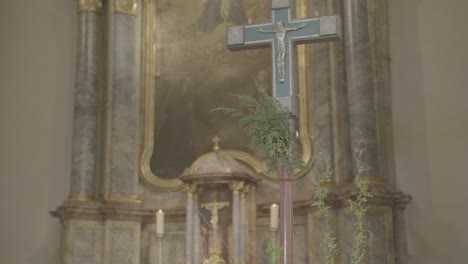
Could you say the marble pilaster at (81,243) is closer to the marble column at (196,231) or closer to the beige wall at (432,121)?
the marble column at (196,231)

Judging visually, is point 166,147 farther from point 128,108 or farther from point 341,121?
point 341,121

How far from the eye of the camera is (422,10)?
8.96 m

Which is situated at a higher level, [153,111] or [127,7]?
[127,7]

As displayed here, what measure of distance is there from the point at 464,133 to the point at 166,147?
3632 mm

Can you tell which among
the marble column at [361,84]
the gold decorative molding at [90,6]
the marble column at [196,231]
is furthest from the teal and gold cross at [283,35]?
the gold decorative molding at [90,6]

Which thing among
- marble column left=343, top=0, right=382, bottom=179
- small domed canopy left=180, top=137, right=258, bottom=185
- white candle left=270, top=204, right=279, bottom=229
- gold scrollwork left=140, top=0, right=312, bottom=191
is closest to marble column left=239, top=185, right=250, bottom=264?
small domed canopy left=180, top=137, right=258, bottom=185

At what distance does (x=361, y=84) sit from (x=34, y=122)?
4.71 m

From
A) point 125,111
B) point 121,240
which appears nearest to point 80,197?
point 121,240

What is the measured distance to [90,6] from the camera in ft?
33.3

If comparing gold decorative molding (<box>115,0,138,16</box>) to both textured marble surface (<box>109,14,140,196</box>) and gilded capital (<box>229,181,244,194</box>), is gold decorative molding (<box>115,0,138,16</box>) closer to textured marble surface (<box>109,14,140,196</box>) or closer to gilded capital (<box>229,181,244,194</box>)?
textured marble surface (<box>109,14,140,196</box>)

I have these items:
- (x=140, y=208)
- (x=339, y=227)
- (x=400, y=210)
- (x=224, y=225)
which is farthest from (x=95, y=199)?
(x=400, y=210)

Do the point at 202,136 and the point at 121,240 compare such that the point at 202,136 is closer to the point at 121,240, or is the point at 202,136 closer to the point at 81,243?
the point at 121,240

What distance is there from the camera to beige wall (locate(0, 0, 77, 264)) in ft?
33.9

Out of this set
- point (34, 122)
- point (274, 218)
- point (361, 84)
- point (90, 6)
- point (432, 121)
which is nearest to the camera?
point (274, 218)
